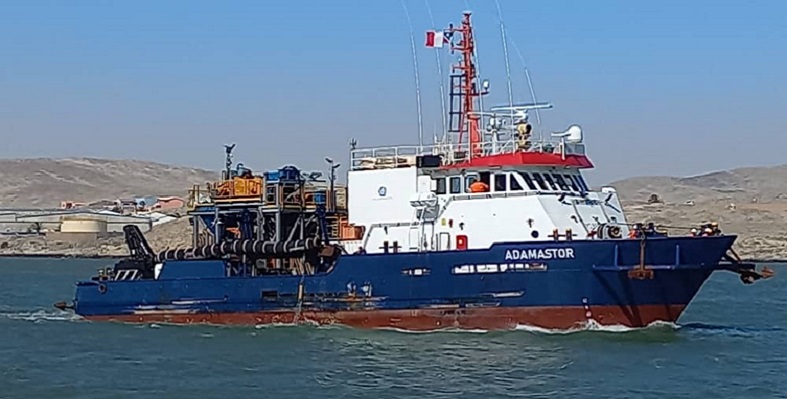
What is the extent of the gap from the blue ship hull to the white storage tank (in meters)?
88.4

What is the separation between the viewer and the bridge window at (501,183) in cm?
2917

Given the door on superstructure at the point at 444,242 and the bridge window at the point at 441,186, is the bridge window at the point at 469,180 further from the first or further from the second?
the door on superstructure at the point at 444,242

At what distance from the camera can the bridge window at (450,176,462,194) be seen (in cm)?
2988

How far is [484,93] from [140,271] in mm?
10877

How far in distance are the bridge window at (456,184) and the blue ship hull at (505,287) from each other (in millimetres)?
1813

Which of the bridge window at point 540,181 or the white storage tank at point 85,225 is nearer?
the bridge window at point 540,181

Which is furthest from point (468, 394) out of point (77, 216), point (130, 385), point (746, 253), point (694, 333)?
point (77, 216)

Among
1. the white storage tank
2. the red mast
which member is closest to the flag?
the red mast

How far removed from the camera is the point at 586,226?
28891 millimetres

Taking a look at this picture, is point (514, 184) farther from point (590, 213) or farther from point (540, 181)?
point (590, 213)

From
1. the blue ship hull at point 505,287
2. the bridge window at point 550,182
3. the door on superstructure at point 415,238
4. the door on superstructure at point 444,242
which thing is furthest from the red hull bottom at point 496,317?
the bridge window at point 550,182

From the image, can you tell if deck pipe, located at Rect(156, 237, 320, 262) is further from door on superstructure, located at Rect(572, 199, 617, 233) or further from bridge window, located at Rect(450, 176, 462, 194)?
door on superstructure, located at Rect(572, 199, 617, 233)

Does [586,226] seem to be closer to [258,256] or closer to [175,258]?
[258,256]

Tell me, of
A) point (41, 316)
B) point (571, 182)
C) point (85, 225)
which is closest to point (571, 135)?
point (571, 182)
